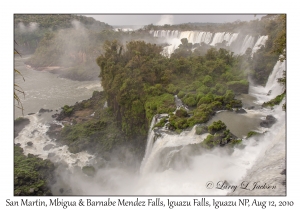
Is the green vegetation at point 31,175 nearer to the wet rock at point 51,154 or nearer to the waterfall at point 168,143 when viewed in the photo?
the wet rock at point 51,154

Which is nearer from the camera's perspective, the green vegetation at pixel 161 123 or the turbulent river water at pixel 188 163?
the turbulent river water at pixel 188 163

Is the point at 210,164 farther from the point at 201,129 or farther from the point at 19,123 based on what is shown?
the point at 19,123

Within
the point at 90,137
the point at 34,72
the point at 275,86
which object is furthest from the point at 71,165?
the point at 34,72

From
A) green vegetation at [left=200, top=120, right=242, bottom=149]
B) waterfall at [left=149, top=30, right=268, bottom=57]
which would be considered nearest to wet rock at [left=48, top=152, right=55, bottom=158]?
green vegetation at [left=200, top=120, right=242, bottom=149]

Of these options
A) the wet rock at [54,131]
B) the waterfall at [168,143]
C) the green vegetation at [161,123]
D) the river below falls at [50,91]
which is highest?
the green vegetation at [161,123]

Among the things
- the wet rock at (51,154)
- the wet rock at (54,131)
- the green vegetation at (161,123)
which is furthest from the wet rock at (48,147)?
the green vegetation at (161,123)

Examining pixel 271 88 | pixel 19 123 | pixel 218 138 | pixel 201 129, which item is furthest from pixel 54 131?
pixel 271 88

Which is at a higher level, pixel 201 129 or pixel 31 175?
pixel 201 129
